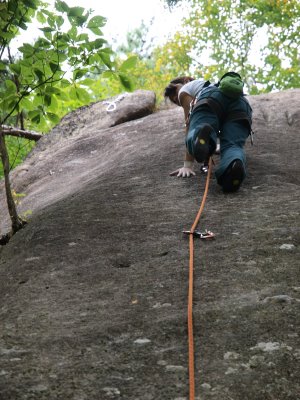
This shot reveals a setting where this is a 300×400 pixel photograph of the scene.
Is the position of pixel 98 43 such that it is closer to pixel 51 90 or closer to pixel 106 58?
pixel 106 58

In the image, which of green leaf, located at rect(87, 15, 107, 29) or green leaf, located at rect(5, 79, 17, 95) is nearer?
green leaf, located at rect(87, 15, 107, 29)

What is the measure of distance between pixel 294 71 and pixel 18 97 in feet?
72.8

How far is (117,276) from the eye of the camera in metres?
3.45

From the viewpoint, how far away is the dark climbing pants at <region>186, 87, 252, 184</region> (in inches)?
202

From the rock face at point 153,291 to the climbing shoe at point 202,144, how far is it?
335 millimetres

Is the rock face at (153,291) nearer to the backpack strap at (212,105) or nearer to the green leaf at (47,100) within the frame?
the backpack strap at (212,105)

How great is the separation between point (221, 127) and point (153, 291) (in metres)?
2.67

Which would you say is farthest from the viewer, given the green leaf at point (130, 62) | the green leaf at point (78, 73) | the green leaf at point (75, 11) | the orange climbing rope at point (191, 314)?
the green leaf at point (78, 73)

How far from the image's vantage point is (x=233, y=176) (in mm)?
4766

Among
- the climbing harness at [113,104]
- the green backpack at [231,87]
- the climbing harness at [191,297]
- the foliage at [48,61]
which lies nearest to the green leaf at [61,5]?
the foliage at [48,61]

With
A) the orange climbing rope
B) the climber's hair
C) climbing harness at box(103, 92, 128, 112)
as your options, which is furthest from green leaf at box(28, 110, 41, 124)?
climbing harness at box(103, 92, 128, 112)

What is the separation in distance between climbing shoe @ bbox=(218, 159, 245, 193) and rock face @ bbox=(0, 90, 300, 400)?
3.4 inches

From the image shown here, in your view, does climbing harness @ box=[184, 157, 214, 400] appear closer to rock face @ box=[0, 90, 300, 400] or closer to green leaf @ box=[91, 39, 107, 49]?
rock face @ box=[0, 90, 300, 400]

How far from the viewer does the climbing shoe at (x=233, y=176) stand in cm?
475
